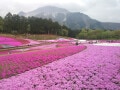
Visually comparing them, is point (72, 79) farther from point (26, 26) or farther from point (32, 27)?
point (32, 27)

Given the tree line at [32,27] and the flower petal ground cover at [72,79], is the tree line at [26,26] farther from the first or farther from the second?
the flower petal ground cover at [72,79]

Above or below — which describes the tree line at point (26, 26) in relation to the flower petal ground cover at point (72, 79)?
above

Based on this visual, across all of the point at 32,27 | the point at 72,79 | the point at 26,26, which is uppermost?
the point at 26,26

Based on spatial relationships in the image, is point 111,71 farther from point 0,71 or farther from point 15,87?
point 0,71

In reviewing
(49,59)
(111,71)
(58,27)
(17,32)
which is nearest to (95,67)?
(111,71)

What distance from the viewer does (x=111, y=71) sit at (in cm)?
1784

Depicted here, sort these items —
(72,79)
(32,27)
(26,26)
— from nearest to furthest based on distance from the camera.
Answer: (72,79) → (26,26) → (32,27)

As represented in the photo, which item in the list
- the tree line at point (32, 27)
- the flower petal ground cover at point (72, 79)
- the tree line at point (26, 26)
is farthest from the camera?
the tree line at point (32, 27)

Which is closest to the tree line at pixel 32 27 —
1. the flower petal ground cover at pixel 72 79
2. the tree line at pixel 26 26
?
the tree line at pixel 26 26

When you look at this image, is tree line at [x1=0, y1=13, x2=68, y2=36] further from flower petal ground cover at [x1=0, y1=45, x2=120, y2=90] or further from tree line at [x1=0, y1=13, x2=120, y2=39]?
flower petal ground cover at [x1=0, y1=45, x2=120, y2=90]

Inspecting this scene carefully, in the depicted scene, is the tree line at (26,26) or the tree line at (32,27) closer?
the tree line at (26,26)

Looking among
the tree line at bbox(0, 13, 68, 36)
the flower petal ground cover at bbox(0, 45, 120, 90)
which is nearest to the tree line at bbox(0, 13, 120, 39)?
the tree line at bbox(0, 13, 68, 36)

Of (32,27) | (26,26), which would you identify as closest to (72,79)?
(26,26)

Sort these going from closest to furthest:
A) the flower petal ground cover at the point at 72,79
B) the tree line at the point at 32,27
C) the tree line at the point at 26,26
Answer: the flower petal ground cover at the point at 72,79 → the tree line at the point at 26,26 → the tree line at the point at 32,27
